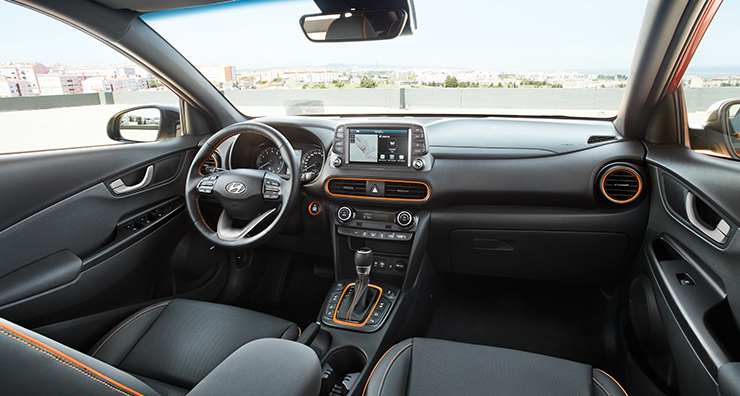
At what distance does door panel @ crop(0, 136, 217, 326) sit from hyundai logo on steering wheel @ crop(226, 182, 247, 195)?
1.88 feet

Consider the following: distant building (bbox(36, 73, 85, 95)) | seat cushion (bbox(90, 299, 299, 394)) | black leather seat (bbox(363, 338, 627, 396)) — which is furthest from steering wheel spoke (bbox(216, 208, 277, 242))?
distant building (bbox(36, 73, 85, 95))

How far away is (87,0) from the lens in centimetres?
190

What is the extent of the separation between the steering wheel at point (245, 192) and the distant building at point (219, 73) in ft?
2.47

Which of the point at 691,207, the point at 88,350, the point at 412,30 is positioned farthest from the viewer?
the point at 412,30

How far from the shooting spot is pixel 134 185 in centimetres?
223

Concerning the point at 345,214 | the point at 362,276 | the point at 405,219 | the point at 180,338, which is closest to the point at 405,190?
the point at 405,219

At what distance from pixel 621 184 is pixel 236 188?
1.89 meters

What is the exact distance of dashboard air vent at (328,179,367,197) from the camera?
236 cm

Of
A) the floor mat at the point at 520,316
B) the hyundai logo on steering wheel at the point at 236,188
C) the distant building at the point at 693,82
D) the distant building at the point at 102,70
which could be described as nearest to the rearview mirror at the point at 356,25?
the hyundai logo on steering wheel at the point at 236,188

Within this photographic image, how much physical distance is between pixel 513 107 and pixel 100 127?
7.94 ft

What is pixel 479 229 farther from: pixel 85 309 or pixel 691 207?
pixel 85 309

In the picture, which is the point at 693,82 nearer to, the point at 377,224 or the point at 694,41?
the point at 694,41

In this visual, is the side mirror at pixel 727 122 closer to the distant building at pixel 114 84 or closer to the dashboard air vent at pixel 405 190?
the dashboard air vent at pixel 405 190

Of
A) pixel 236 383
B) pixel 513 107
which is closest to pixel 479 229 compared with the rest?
pixel 513 107
